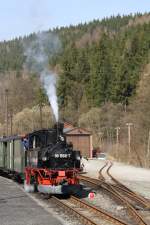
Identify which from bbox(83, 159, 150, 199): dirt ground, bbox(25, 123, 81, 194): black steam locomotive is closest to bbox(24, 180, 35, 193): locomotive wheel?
bbox(25, 123, 81, 194): black steam locomotive

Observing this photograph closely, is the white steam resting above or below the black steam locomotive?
above

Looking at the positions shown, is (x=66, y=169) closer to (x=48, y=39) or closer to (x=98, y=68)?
(x=48, y=39)

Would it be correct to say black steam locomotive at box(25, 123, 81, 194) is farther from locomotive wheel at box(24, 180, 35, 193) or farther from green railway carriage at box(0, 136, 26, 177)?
green railway carriage at box(0, 136, 26, 177)

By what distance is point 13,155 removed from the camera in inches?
1050

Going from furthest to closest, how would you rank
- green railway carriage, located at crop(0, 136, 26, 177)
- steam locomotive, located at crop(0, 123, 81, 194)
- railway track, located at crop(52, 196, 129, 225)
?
green railway carriage, located at crop(0, 136, 26, 177) → steam locomotive, located at crop(0, 123, 81, 194) → railway track, located at crop(52, 196, 129, 225)

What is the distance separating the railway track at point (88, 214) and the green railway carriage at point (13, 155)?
5.74m

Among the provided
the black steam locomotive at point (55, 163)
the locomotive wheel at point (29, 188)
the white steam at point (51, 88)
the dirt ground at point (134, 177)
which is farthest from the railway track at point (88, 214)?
the dirt ground at point (134, 177)

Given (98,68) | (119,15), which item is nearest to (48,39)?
(98,68)

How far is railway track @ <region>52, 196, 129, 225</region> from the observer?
1298 cm

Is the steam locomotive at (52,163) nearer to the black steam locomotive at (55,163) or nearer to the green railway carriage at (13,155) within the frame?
the black steam locomotive at (55,163)

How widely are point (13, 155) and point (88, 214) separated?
1247cm

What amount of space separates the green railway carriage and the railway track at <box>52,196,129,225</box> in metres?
5.74

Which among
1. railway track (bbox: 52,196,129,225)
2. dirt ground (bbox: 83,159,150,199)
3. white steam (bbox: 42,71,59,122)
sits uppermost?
white steam (bbox: 42,71,59,122)

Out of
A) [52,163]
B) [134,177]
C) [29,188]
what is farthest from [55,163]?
[134,177]
